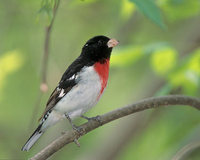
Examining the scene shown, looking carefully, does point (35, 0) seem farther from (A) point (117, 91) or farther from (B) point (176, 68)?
(A) point (117, 91)

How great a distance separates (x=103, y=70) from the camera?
14.2ft

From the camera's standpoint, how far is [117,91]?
816cm

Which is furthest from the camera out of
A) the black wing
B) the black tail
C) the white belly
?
the black wing

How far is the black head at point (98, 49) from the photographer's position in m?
4.54

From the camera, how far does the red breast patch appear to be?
14.1 ft

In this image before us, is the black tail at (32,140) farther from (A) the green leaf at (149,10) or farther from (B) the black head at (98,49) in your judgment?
(A) the green leaf at (149,10)

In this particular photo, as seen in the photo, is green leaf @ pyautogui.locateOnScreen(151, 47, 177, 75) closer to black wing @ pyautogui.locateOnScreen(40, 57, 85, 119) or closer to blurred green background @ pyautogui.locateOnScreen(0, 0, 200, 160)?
blurred green background @ pyautogui.locateOnScreen(0, 0, 200, 160)

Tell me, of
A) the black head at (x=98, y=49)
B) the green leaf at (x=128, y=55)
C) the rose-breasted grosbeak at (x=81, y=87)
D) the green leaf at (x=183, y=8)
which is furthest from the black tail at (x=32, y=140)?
the green leaf at (x=183, y=8)

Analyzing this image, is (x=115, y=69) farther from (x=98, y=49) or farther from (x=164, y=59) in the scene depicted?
(x=164, y=59)

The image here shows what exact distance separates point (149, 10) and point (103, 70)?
1516mm

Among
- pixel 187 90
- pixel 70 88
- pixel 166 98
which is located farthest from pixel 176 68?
pixel 70 88

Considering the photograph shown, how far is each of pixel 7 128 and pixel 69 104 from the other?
3311mm

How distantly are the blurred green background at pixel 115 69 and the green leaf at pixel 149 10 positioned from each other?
1134 millimetres

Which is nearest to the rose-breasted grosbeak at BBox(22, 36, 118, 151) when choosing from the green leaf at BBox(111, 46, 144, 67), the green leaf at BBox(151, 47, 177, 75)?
the green leaf at BBox(111, 46, 144, 67)
